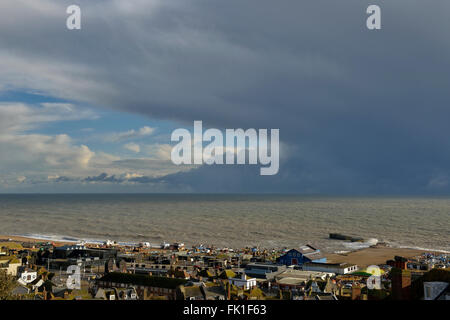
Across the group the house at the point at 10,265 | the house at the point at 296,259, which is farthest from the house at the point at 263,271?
the house at the point at 10,265

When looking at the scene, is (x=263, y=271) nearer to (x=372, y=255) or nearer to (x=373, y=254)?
(x=372, y=255)

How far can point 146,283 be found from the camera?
4919 centimetres

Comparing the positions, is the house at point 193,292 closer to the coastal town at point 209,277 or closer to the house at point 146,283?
the coastal town at point 209,277

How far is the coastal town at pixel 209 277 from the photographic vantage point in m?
29.2

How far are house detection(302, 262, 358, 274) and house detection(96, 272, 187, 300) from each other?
33380 mm

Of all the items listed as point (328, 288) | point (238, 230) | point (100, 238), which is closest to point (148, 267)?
point (328, 288)

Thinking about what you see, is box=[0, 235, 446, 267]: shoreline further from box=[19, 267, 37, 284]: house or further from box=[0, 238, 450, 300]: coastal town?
box=[19, 267, 37, 284]: house

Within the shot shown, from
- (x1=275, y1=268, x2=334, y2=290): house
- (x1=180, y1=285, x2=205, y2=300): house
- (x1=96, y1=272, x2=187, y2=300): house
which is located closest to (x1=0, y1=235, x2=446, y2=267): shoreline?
(x1=275, y1=268, x2=334, y2=290): house

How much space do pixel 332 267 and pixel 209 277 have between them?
2694 cm

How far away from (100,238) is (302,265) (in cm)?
7850

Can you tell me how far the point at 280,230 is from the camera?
496ft
